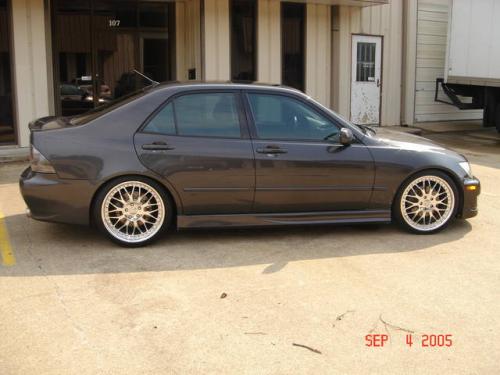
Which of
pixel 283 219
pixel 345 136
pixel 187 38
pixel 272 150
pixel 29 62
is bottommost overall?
pixel 283 219

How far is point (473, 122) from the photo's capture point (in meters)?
16.5

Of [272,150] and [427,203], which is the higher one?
[272,150]

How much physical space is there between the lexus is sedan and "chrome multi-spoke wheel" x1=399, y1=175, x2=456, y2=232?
1 cm

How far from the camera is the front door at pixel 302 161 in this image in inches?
217

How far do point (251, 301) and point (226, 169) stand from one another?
1543 mm

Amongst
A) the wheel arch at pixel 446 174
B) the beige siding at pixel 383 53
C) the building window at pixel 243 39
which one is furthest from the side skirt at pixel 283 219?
the beige siding at pixel 383 53

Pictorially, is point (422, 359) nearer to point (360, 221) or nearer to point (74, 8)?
point (360, 221)

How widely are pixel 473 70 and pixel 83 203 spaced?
11065mm

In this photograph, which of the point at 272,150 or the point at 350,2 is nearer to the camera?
the point at 272,150

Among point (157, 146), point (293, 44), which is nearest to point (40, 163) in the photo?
point (157, 146)

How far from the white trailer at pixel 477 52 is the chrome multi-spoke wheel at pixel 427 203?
815 cm

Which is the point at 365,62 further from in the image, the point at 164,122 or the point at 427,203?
the point at 164,122

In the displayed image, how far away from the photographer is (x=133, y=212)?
529cm

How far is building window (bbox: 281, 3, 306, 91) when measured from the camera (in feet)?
42.3
